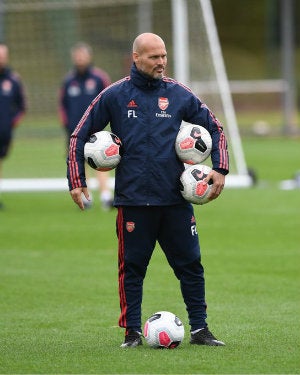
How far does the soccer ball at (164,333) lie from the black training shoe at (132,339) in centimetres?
9

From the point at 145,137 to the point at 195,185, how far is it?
1.51 feet

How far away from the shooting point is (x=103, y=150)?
7039 millimetres

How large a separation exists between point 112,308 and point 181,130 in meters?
2.25

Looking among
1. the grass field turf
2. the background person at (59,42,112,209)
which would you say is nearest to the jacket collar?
the grass field turf

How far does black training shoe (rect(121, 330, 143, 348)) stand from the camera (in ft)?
23.5

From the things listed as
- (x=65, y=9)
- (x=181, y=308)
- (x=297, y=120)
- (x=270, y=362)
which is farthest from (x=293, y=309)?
(x=297, y=120)

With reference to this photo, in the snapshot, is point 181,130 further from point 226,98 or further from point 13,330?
point 226,98

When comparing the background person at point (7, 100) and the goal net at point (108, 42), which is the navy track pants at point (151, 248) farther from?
the goal net at point (108, 42)

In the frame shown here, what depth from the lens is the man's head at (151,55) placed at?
7.04 m

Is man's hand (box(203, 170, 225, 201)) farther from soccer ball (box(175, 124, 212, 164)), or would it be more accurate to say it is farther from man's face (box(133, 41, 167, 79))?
man's face (box(133, 41, 167, 79))

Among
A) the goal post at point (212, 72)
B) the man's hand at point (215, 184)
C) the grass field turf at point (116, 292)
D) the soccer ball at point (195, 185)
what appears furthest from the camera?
the goal post at point (212, 72)

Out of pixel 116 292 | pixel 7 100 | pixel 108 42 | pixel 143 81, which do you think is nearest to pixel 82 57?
pixel 7 100

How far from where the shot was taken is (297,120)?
3366cm

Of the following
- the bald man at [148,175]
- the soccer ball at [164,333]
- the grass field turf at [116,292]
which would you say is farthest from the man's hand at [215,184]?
the grass field turf at [116,292]
